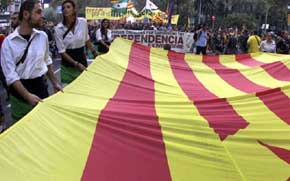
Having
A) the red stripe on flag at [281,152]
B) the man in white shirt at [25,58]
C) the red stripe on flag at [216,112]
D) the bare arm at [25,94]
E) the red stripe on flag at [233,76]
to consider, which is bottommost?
the red stripe on flag at [281,152]

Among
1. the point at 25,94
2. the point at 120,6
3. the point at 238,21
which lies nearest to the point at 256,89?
the point at 25,94

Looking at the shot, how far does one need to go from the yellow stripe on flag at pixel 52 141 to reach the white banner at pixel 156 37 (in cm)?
1275

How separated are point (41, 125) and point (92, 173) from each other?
2.18 ft

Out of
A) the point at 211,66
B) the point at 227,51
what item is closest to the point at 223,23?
the point at 227,51

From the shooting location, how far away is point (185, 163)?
3.40 metres

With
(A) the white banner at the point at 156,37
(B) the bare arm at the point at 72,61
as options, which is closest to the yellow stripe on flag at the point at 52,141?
(B) the bare arm at the point at 72,61

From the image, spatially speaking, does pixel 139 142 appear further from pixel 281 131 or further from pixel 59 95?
pixel 59 95

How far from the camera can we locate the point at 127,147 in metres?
3.46

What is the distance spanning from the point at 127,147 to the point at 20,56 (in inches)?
56.7

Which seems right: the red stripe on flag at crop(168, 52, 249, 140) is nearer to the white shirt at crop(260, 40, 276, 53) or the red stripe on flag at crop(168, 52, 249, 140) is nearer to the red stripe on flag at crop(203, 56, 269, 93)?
the red stripe on flag at crop(203, 56, 269, 93)

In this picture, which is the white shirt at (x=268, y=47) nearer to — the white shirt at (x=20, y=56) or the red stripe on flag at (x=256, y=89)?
the red stripe on flag at (x=256, y=89)

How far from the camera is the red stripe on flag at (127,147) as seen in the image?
10.7ft

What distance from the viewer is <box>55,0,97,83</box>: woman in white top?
6.34 m

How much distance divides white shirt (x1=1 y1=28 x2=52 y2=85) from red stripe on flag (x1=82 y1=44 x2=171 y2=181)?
0.78 meters
